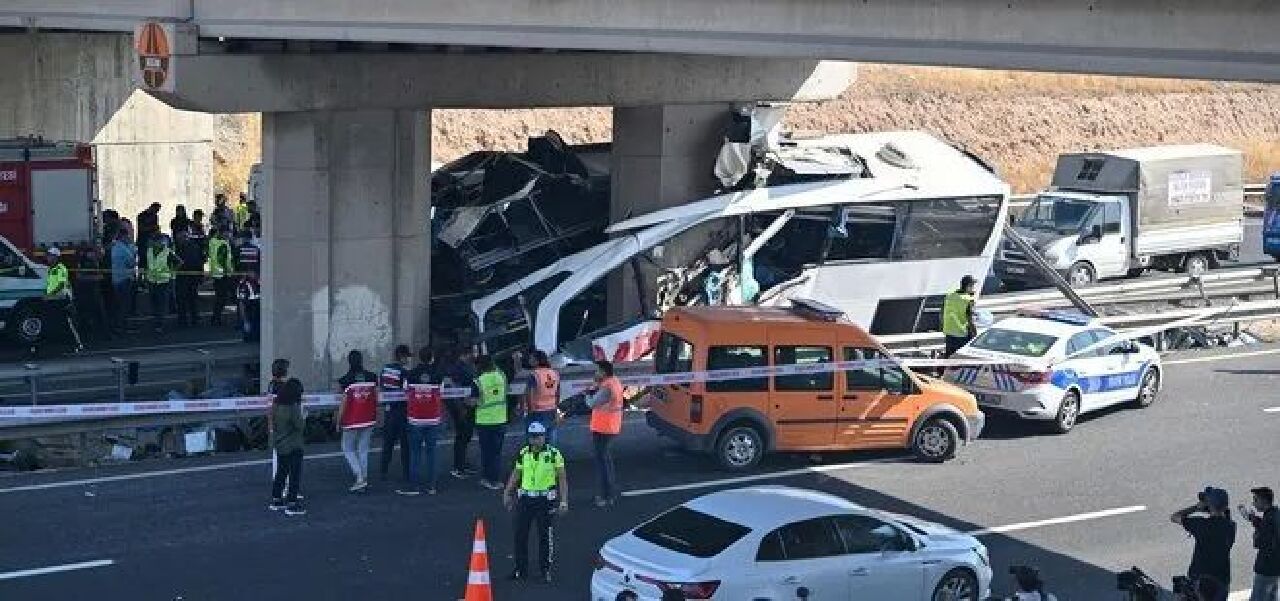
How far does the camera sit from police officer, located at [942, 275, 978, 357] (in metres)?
25.8

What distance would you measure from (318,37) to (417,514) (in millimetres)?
6312

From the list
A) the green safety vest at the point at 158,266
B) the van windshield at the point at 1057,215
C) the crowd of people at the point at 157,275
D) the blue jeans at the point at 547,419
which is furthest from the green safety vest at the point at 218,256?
the van windshield at the point at 1057,215

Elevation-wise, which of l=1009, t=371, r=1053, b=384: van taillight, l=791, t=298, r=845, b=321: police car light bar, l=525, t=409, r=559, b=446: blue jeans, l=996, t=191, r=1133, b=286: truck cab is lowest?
l=525, t=409, r=559, b=446: blue jeans

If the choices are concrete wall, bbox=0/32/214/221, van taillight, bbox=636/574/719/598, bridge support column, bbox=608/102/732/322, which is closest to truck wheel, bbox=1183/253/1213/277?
bridge support column, bbox=608/102/732/322

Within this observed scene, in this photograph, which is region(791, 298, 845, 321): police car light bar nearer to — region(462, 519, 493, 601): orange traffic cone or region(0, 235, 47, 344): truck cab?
region(462, 519, 493, 601): orange traffic cone

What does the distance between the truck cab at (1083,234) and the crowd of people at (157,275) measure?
12.9 m

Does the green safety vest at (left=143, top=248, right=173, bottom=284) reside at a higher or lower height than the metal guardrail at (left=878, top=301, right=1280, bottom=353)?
higher

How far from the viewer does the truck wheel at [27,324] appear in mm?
27953

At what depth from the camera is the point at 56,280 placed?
2789 cm

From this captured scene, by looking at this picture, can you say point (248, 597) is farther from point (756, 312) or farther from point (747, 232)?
point (747, 232)

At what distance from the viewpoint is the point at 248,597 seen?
668 inches

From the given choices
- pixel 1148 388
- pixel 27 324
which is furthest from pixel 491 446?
pixel 27 324

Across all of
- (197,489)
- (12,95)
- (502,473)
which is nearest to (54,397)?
(197,489)

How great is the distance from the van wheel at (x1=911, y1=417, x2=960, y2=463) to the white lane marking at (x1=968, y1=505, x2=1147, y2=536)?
2218mm
